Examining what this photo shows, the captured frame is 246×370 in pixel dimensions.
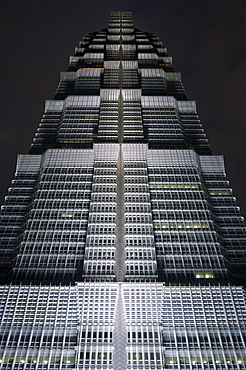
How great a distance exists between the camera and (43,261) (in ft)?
222

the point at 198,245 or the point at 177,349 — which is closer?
the point at 177,349

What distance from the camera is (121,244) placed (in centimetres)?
7206

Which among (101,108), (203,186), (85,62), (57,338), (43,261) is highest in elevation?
(85,62)

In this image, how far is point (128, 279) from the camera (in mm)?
63406

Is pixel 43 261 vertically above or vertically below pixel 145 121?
below

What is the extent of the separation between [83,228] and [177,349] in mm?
→ 31228

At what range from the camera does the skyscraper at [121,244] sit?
55312 mm

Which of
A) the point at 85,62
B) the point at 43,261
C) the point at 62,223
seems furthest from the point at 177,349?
the point at 85,62

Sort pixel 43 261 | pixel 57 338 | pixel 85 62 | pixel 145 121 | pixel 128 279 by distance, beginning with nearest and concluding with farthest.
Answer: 1. pixel 57 338
2. pixel 128 279
3. pixel 43 261
4. pixel 145 121
5. pixel 85 62

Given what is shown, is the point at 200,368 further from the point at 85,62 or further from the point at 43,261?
the point at 85,62

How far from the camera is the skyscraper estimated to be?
55.3 m

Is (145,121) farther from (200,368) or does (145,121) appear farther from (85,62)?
(200,368)

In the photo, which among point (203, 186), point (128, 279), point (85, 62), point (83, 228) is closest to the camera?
point (128, 279)

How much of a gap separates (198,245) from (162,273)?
→ 34.1 feet
